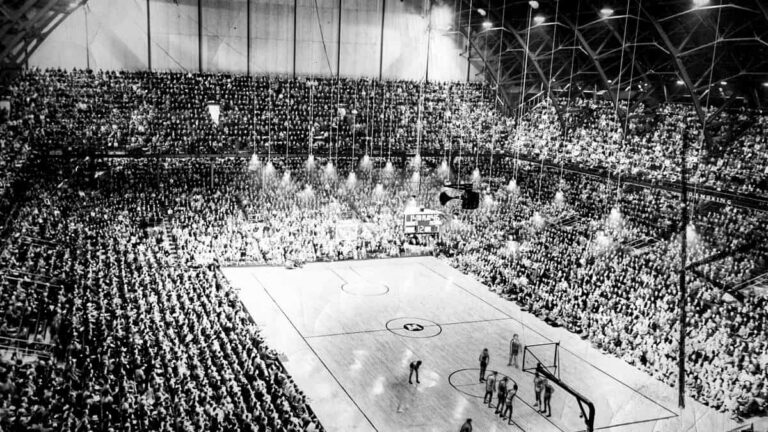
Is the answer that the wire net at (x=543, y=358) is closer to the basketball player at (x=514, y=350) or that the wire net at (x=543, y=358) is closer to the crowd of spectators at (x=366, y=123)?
the basketball player at (x=514, y=350)

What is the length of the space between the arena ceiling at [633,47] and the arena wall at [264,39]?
2473 millimetres

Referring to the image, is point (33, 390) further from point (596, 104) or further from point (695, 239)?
point (596, 104)

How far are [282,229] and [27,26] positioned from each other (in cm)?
1286

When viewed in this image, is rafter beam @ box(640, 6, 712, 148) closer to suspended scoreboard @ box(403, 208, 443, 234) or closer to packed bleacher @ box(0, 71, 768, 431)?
packed bleacher @ box(0, 71, 768, 431)

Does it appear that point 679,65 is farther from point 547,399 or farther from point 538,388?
point 547,399

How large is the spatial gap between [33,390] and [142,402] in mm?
2029

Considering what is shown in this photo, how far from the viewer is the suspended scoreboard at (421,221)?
24.0 m

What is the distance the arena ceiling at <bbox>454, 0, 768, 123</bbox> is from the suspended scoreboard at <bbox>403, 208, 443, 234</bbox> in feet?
31.6

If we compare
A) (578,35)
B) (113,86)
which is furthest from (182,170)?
(578,35)

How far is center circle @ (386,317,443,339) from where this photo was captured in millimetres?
20844

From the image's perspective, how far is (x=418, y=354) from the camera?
A: 19219 mm

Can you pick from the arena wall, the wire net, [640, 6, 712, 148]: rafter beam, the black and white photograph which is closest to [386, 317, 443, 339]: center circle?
the black and white photograph

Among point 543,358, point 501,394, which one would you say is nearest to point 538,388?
point 501,394

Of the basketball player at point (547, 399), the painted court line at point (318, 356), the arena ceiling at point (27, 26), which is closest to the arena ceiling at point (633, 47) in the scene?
the basketball player at point (547, 399)
